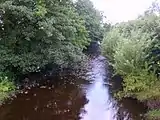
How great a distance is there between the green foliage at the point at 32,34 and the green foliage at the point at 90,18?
42.3ft

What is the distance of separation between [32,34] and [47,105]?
13.4 feet

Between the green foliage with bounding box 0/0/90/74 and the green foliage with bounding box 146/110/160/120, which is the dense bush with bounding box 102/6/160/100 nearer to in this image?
the green foliage with bounding box 146/110/160/120

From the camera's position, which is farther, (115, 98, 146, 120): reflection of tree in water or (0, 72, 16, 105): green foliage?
(0, 72, 16, 105): green foliage

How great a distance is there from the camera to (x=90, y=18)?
3322cm

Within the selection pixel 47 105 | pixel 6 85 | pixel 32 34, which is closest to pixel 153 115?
pixel 47 105

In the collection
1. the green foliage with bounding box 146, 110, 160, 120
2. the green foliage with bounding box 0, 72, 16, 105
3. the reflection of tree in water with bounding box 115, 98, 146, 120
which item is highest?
the green foliage with bounding box 0, 72, 16, 105

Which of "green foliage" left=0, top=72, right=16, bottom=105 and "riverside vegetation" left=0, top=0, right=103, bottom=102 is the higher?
"riverside vegetation" left=0, top=0, right=103, bottom=102

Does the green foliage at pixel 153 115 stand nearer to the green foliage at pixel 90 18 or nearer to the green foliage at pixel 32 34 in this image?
the green foliage at pixel 32 34

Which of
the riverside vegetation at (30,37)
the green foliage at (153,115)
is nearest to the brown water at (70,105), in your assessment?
the green foliage at (153,115)

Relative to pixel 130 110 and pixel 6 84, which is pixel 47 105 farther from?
pixel 130 110

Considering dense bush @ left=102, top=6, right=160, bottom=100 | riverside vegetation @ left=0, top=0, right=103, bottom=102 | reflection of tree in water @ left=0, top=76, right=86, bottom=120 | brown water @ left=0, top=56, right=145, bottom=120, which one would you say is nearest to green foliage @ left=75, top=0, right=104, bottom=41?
riverside vegetation @ left=0, top=0, right=103, bottom=102

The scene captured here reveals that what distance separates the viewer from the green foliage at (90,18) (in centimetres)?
3186

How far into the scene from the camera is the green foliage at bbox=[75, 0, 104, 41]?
3186 centimetres

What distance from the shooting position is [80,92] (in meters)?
17.5
